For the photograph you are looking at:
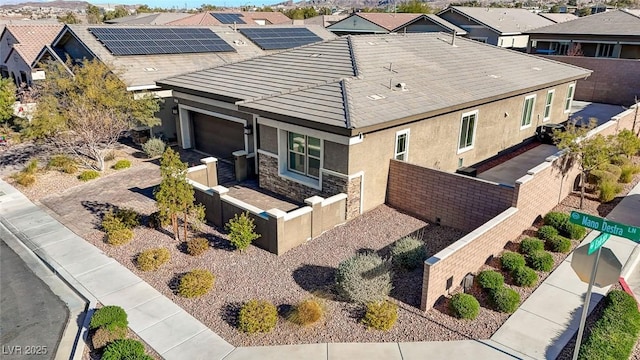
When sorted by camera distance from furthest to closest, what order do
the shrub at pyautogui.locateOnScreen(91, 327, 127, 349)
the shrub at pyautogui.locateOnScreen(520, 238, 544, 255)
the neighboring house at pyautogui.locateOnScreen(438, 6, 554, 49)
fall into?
1. the neighboring house at pyautogui.locateOnScreen(438, 6, 554, 49)
2. the shrub at pyautogui.locateOnScreen(520, 238, 544, 255)
3. the shrub at pyautogui.locateOnScreen(91, 327, 127, 349)

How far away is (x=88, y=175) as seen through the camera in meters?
18.8

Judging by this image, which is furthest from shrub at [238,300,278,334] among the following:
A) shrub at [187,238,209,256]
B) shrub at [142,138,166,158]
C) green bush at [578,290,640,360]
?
shrub at [142,138,166,158]

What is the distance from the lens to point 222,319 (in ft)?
33.2

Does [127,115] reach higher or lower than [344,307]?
higher

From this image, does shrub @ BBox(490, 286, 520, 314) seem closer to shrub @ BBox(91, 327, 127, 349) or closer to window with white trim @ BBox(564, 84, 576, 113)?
shrub @ BBox(91, 327, 127, 349)

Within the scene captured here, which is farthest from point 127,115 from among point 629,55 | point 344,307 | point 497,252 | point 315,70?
point 629,55

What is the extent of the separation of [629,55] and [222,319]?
37.4 m

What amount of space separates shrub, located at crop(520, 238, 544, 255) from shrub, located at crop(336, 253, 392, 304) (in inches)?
166

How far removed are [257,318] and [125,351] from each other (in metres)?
2.60

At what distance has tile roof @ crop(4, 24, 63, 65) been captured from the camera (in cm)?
3164

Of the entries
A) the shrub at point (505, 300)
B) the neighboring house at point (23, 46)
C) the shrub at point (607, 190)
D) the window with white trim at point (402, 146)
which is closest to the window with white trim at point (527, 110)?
the shrub at point (607, 190)

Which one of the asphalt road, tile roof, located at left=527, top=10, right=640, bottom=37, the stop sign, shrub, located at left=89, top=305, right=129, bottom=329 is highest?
tile roof, located at left=527, top=10, right=640, bottom=37

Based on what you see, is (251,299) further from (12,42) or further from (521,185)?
(12,42)

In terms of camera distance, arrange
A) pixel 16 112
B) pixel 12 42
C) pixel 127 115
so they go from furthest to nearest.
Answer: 1. pixel 12 42
2. pixel 16 112
3. pixel 127 115
